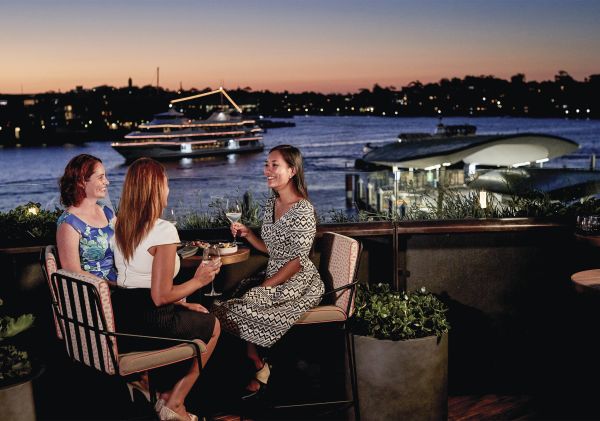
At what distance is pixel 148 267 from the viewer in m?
3.21

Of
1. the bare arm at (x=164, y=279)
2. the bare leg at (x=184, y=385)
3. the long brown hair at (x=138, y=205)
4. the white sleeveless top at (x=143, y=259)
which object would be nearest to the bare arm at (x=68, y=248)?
the white sleeveless top at (x=143, y=259)

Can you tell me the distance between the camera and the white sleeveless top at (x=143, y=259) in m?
3.17

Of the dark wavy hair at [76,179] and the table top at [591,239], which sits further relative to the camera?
the table top at [591,239]

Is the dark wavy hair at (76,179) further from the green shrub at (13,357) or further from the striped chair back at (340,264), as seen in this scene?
the striped chair back at (340,264)

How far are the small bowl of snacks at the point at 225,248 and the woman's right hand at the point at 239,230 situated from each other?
0.55 feet

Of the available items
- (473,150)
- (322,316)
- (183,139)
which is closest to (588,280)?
(322,316)

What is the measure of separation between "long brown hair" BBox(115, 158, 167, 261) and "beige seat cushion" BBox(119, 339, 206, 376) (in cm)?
47

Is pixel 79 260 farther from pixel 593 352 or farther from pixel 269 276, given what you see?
pixel 593 352

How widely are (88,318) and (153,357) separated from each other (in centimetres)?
36

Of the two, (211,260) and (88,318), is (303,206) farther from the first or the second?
(88,318)

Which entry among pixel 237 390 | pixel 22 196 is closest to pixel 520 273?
pixel 237 390

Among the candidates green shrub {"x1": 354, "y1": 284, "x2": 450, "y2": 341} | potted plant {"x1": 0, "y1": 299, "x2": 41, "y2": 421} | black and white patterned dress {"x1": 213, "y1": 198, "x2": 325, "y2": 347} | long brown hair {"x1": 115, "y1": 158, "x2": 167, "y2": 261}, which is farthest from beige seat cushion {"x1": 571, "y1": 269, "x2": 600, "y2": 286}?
potted plant {"x1": 0, "y1": 299, "x2": 41, "y2": 421}

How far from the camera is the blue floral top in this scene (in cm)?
361

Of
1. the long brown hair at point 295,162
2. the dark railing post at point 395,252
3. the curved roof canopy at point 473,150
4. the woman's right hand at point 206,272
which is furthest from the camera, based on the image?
the curved roof canopy at point 473,150
